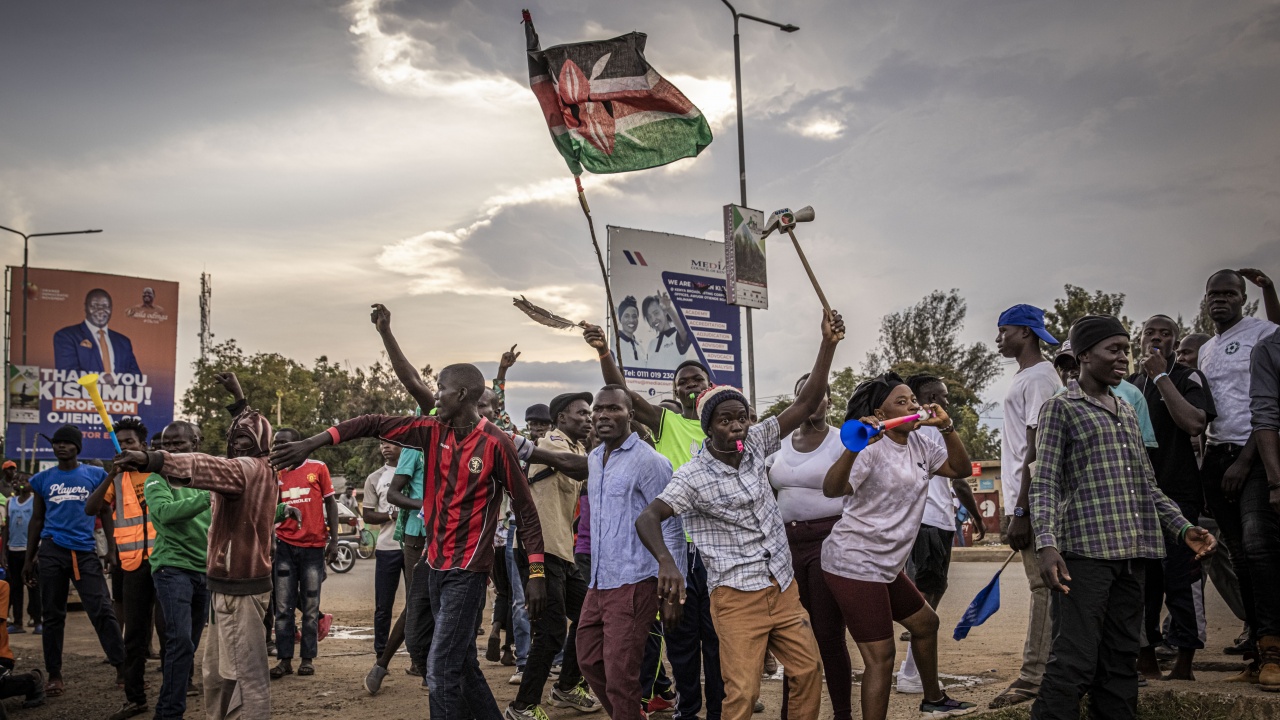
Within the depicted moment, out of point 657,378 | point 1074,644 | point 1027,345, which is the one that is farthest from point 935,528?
point 657,378

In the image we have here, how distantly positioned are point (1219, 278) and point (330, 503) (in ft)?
25.8

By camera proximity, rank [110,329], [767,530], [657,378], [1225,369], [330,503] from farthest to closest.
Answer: [110,329], [657,378], [330,503], [1225,369], [767,530]

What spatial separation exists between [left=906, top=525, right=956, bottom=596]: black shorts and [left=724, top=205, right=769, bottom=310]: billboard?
24.8ft

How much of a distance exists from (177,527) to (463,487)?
255 centimetres

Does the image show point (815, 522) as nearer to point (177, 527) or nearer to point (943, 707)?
point (943, 707)

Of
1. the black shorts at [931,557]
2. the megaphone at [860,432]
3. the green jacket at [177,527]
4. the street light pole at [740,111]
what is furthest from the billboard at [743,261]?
the megaphone at [860,432]

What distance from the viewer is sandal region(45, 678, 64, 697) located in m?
8.32

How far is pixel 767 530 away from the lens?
16.5 ft

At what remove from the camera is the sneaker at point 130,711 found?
23.7ft

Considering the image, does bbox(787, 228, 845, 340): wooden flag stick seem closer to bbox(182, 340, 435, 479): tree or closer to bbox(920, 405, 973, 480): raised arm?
bbox(920, 405, 973, 480): raised arm

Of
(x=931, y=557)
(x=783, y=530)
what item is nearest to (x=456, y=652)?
(x=783, y=530)

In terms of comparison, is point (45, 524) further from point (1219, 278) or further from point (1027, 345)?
point (1219, 278)

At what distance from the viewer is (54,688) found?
27.4ft

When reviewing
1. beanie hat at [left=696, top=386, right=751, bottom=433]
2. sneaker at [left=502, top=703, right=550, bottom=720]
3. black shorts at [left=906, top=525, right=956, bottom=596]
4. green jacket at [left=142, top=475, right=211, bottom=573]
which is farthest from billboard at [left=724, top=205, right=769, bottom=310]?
beanie hat at [left=696, top=386, right=751, bottom=433]
